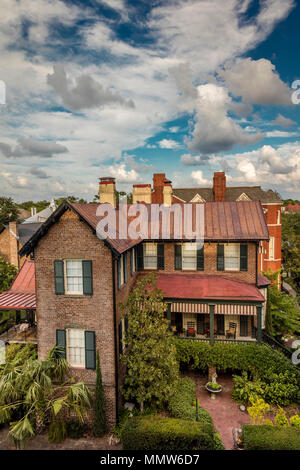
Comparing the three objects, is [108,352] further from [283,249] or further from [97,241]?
[283,249]

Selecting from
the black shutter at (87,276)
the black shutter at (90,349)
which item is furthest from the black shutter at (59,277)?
the black shutter at (90,349)

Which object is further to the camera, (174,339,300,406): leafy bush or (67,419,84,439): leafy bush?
(174,339,300,406): leafy bush

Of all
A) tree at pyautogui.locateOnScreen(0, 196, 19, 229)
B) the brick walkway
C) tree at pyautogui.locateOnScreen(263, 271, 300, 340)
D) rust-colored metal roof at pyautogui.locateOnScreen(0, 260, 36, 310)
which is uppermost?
tree at pyautogui.locateOnScreen(0, 196, 19, 229)

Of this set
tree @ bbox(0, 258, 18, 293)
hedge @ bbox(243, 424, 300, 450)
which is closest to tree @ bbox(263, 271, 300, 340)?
hedge @ bbox(243, 424, 300, 450)

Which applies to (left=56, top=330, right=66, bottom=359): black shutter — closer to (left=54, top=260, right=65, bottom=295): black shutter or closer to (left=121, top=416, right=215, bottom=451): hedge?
(left=54, top=260, right=65, bottom=295): black shutter

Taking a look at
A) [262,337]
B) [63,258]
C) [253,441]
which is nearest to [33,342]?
[63,258]

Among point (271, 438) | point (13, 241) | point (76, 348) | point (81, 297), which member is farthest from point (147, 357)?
point (13, 241)

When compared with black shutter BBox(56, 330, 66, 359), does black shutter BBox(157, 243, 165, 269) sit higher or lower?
higher
